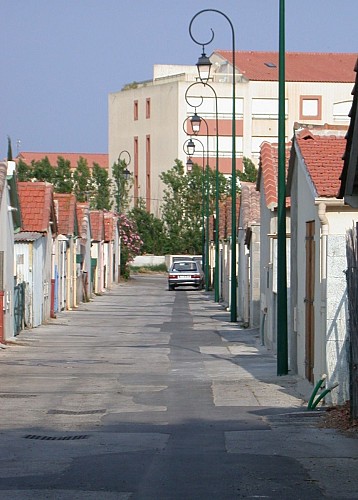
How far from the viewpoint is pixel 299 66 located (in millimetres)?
100375

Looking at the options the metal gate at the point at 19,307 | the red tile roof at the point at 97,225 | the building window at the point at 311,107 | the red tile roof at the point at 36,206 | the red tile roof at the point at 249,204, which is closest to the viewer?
the metal gate at the point at 19,307

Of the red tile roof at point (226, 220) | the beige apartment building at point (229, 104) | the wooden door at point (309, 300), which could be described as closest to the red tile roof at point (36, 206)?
the red tile roof at point (226, 220)

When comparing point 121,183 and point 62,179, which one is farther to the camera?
point 62,179

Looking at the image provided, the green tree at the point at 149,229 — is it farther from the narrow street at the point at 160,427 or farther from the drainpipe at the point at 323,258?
the drainpipe at the point at 323,258

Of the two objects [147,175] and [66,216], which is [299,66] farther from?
[66,216]

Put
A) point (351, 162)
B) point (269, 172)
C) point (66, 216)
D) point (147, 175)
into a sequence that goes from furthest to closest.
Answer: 1. point (147, 175)
2. point (66, 216)
3. point (269, 172)
4. point (351, 162)

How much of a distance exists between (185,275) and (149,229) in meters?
32.0

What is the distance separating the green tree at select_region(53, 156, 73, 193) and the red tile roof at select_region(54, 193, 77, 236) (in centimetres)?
5311

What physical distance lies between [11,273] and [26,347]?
13.0 ft

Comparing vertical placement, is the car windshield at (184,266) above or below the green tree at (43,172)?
below

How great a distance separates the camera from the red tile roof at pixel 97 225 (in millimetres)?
63938

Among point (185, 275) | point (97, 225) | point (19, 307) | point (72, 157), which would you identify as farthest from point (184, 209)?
point (19, 307)

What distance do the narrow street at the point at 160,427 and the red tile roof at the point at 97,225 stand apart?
3660 centimetres

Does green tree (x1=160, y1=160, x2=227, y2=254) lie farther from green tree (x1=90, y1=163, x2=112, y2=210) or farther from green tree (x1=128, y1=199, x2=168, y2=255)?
green tree (x1=90, y1=163, x2=112, y2=210)
